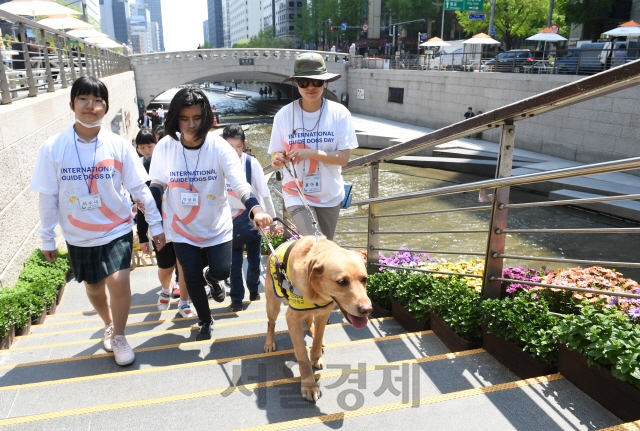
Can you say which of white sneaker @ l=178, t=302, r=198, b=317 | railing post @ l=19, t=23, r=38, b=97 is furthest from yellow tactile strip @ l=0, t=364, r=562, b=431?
railing post @ l=19, t=23, r=38, b=97

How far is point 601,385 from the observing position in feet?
6.90

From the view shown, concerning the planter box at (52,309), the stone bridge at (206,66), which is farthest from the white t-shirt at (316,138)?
the stone bridge at (206,66)

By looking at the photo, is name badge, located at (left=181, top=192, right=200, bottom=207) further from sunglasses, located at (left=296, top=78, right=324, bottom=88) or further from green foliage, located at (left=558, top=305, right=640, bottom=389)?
green foliage, located at (left=558, top=305, right=640, bottom=389)

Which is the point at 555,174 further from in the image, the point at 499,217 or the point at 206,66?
the point at 206,66

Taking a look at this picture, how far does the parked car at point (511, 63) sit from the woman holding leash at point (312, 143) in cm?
1783

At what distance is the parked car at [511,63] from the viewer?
1979cm

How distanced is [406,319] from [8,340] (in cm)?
304

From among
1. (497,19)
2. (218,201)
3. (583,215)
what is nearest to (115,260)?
(218,201)

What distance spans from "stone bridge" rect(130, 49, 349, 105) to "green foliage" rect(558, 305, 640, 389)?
32.7m

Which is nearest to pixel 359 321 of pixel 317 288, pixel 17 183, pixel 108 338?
pixel 317 288

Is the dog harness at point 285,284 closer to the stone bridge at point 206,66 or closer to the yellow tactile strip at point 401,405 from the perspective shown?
the yellow tactile strip at point 401,405

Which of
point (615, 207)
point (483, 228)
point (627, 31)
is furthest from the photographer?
point (627, 31)

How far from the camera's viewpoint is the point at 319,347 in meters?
2.98

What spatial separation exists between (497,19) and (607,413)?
119 ft
